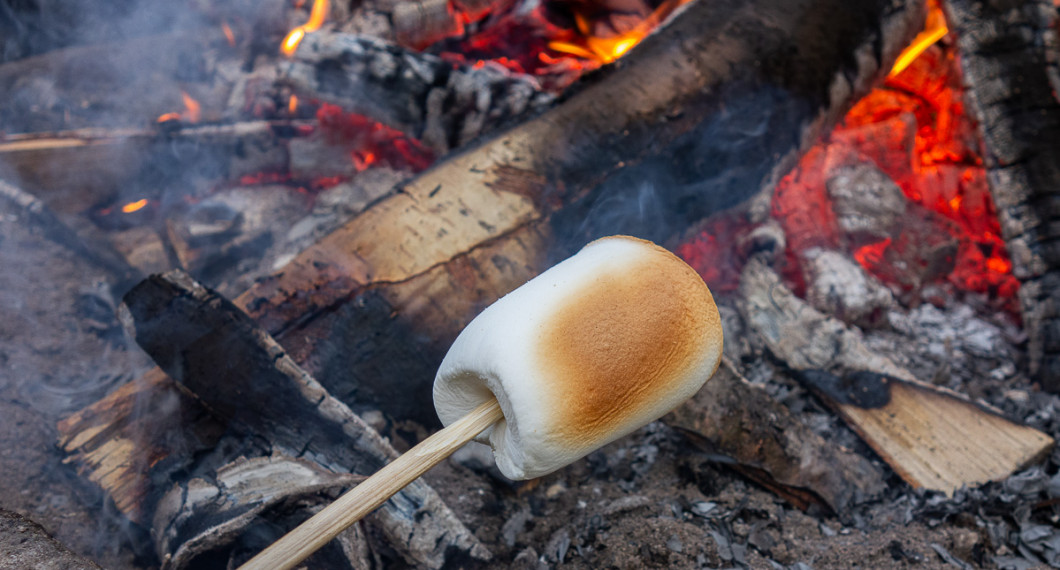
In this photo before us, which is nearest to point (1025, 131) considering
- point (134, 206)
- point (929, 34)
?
point (929, 34)

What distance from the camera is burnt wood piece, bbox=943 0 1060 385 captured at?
2551mm

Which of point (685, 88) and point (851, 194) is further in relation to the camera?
point (851, 194)

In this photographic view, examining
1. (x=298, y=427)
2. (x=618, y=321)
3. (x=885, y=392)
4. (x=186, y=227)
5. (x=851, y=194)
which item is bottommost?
(x=186, y=227)

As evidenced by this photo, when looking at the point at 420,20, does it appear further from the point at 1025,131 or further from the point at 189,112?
the point at 1025,131

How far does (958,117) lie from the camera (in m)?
3.69

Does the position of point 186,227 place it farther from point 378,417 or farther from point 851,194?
point 851,194

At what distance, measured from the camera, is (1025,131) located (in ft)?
8.82

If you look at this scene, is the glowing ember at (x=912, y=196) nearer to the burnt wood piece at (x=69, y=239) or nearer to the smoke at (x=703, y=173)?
the smoke at (x=703, y=173)

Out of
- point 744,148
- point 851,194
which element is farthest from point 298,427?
point 851,194

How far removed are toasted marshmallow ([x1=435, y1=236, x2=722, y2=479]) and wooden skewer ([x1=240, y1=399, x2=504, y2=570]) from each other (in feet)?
0.28

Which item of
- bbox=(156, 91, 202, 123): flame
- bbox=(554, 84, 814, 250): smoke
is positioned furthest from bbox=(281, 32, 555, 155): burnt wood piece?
bbox=(156, 91, 202, 123): flame

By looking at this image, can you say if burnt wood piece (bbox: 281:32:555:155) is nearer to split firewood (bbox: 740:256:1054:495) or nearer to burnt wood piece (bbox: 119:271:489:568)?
burnt wood piece (bbox: 119:271:489:568)

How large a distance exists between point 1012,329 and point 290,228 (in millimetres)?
4207

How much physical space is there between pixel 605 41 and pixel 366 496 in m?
3.83
